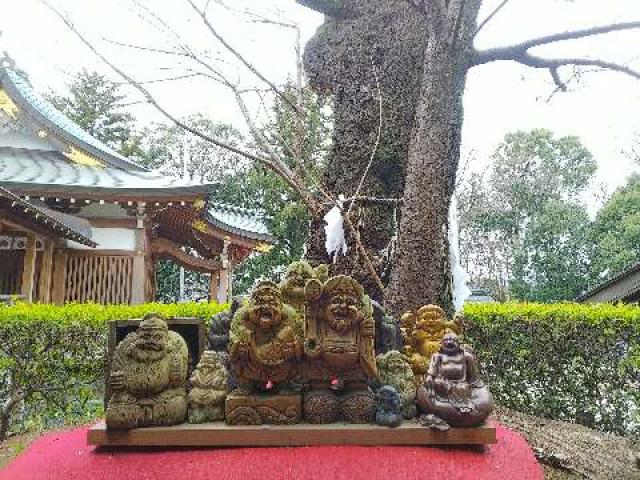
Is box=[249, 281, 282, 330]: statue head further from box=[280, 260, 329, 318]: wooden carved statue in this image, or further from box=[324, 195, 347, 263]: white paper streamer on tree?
box=[324, 195, 347, 263]: white paper streamer on tree

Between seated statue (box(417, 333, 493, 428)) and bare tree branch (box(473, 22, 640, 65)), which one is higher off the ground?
bare tree branch (box(473, 22, 640, 65))

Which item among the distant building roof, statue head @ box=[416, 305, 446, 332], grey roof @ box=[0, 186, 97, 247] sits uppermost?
grey roof @ box=[0, 186, 97, 247]

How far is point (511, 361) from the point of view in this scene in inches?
209

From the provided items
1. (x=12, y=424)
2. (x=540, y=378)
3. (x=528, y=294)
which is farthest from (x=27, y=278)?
(x=528, y=294)

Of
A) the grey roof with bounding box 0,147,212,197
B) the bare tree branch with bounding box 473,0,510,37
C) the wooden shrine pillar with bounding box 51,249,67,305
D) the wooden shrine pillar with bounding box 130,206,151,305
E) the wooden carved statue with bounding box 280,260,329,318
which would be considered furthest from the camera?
the wooden shrine pillar with bounding box 130,206,151,305

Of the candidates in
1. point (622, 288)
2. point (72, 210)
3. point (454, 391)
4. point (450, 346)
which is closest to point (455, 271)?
point (450, 346)

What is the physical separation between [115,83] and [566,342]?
4.54m

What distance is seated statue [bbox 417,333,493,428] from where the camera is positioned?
7.04ft

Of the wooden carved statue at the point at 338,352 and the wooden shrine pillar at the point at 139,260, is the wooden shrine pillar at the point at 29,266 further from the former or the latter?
the wooden carved statue at the point at 338,352

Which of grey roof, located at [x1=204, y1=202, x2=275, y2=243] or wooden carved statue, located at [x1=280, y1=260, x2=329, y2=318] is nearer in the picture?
wooden carved statue, located at [x1=280, y1=260, x2=329, y2=318]

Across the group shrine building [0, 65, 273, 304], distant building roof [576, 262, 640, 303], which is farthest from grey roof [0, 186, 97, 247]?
distant building roof [576, 262, 640, 303]

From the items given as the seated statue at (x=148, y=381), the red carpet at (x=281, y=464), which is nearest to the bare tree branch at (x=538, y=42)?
the red carpet at (x=281, y=464)

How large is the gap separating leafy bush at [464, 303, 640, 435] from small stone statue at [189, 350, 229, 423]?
11.8ft

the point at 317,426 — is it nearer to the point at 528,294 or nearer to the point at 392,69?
the point at 392,69
